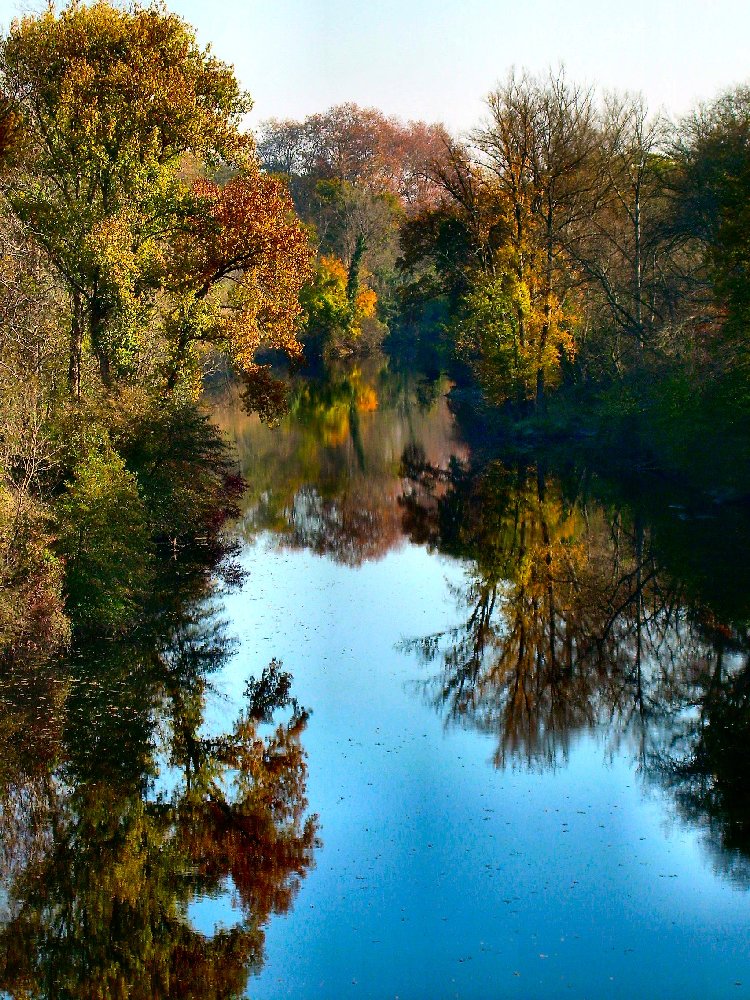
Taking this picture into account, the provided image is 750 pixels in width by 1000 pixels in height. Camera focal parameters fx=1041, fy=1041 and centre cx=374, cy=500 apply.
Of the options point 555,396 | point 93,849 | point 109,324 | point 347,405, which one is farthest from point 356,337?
point 93,849

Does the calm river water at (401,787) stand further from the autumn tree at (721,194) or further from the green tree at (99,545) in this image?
the autumn tree at (721,194)

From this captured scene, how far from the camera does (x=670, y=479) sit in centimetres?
3083

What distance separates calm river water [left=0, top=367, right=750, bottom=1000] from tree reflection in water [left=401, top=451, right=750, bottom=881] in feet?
0.20

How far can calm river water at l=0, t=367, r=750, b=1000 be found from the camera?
30.8ft

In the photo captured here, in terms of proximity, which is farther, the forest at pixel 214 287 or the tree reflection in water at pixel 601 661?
the forest at pixel 214 287

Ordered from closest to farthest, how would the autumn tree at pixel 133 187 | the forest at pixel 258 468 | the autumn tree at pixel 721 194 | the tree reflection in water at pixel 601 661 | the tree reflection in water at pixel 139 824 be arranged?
the tree reflection in water at pixel 139 824
the forest at pixel 258 468
the tree reflection in water at pixel 601 661
the autumn tree at pixel 133 187
the autumn tree at pixel 721 194

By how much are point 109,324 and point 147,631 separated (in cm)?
797

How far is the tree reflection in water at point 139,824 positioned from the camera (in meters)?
9.38

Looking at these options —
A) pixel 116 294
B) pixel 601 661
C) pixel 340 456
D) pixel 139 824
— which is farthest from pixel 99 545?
pixel 340 456

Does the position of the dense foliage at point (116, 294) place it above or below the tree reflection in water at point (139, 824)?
above

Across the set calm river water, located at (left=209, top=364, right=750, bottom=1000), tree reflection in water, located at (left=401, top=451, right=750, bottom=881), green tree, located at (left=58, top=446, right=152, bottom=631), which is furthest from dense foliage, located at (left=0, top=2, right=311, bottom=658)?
tree reflection in water, located at (left=401, top=451, right=750, bottom=881)

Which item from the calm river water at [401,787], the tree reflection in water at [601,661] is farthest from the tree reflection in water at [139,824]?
the tree reflection in water at [601,661]

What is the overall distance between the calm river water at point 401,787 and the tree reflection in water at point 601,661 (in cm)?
6

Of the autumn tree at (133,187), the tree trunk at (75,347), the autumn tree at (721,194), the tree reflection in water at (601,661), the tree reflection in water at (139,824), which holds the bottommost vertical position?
the tree reflection in water at (139,824)
